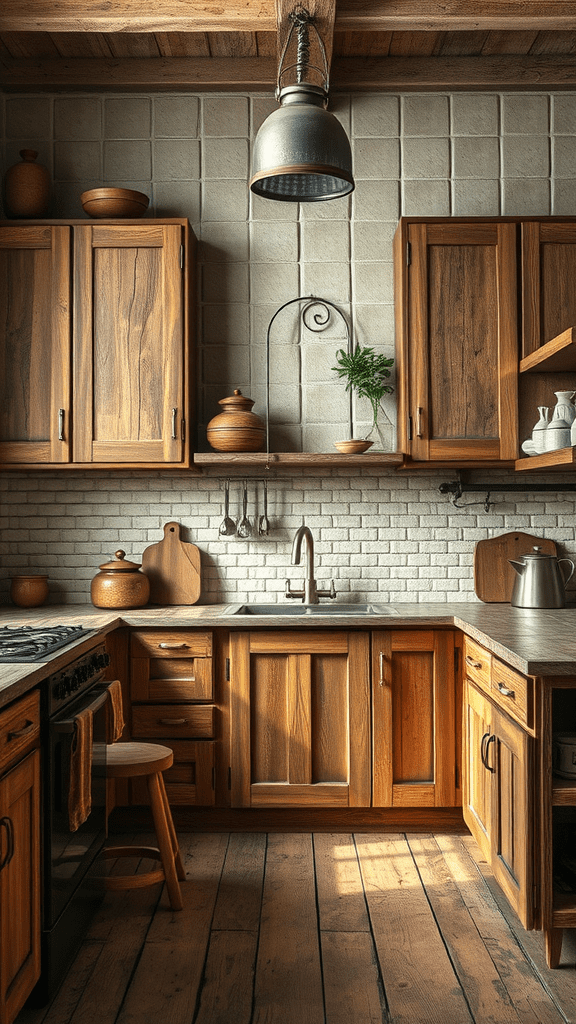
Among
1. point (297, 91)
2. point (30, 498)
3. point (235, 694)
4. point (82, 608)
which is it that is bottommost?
point (235, 694)

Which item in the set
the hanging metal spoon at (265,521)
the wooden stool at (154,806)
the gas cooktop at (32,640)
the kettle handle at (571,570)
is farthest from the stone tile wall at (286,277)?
the wooden stool at (154,806)

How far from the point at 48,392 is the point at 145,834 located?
1.87m

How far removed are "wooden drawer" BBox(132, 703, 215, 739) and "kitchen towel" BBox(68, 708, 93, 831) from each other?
95 cm

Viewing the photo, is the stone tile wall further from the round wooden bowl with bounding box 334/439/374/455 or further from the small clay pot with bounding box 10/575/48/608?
the round wooden bowl with bounding box 334/439/374/455

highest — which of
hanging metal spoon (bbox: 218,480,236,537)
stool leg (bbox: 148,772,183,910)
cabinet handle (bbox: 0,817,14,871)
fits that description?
hanging metal spoon (bbox: 218,480,236,537)

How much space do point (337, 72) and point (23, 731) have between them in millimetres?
3299

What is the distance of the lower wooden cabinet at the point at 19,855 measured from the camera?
184 cm

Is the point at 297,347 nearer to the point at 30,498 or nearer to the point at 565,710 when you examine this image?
the point at 30,498

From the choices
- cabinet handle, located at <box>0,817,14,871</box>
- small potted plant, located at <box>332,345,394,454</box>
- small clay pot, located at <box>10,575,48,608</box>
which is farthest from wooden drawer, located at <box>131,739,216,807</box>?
cabinet handle, located at <box>0,817,14,871</box>

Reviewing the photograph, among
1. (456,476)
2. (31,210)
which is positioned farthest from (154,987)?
(31,210)

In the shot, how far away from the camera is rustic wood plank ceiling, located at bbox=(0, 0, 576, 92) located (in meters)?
3.43

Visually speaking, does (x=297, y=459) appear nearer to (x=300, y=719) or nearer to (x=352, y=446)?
(x=352, y=446)

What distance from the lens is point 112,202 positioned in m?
3.66

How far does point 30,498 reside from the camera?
3994 millimetres
